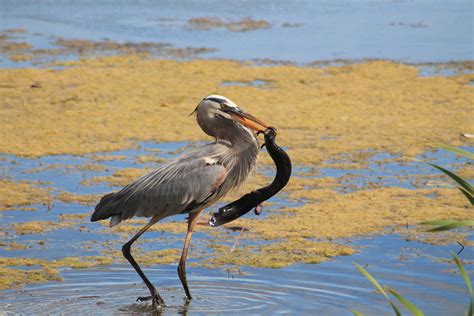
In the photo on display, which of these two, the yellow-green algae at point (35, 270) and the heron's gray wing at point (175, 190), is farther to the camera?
the yellow-green algae at point (35, 270)

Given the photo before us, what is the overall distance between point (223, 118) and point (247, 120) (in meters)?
0.19

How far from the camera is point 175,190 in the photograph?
668 cm

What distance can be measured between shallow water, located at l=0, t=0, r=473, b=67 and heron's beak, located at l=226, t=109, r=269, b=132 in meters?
10.4

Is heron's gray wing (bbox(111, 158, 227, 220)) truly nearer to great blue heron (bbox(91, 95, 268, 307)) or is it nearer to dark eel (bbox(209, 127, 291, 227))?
great blue heron (bbox(91, 95, 268, 307))

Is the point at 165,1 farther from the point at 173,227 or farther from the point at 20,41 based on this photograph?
the point at 173,227

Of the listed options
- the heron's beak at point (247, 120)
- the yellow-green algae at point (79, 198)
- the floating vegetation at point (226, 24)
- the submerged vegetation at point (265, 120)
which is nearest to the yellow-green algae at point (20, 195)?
the submerged vegetation at point (265, 120)

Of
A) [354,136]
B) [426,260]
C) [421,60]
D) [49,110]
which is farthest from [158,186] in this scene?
[421,60]

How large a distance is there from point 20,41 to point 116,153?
9.34m

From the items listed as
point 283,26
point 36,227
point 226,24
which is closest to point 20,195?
point 36,227

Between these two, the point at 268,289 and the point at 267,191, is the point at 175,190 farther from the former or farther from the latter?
the point at 268,289

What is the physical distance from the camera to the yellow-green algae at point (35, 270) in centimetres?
689

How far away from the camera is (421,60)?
1730 cm

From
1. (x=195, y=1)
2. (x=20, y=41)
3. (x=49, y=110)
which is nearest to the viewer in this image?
(x=49, y=110)

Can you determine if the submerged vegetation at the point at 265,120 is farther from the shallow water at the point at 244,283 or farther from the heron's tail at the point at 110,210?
the heron's tail at the point at 110,210
